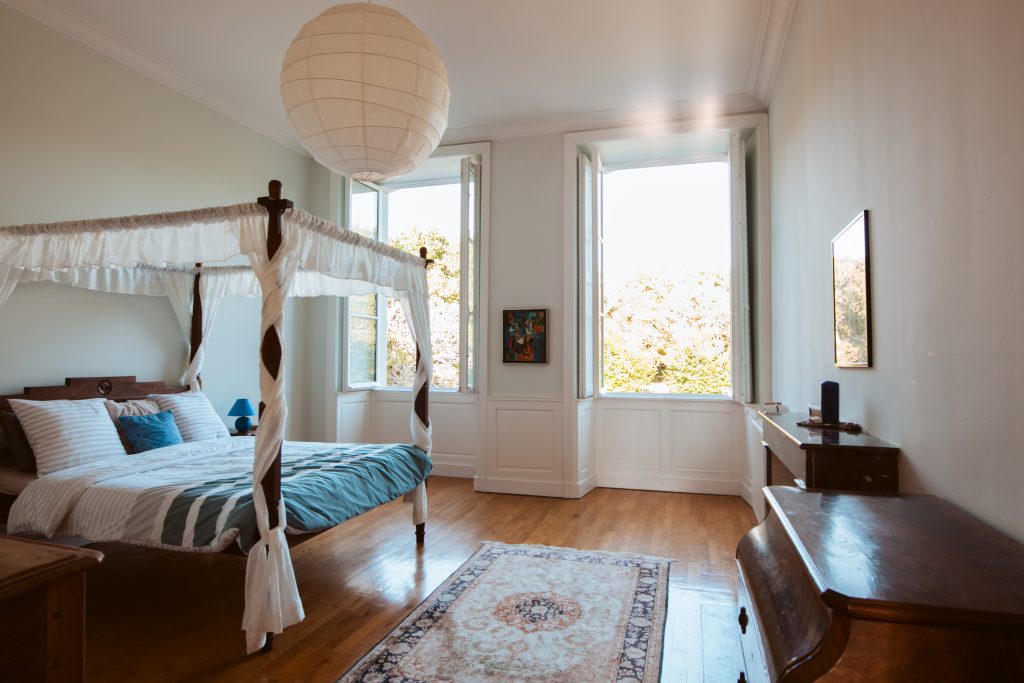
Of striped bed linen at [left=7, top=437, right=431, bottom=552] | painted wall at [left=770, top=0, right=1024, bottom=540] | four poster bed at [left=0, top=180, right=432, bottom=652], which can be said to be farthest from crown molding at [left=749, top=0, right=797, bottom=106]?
striped bed linen at [left=7, top=437, right=431, bottom=552]

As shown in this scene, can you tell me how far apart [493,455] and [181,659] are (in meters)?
3.38

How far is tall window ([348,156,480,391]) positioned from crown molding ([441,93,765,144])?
0.49 metres

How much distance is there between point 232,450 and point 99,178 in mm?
2138

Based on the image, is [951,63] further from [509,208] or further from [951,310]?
[509,208]

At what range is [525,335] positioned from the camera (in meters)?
5.54

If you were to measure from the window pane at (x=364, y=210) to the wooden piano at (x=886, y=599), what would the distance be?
5503mm

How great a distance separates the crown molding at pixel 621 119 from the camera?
5129mm

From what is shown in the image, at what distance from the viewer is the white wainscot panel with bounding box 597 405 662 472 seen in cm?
559

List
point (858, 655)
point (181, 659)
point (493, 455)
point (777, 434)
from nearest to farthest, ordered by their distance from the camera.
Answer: point (858, 655), point (181, 659), point (777, 434), point (493, 455)

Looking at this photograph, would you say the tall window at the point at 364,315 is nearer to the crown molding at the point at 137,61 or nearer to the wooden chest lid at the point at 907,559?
the crown molding at the point at 137,61

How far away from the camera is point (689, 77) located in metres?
4.75

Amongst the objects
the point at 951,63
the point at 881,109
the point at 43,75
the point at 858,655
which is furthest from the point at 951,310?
the point at 43,75

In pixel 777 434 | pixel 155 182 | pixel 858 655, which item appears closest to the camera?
pixel 858 655

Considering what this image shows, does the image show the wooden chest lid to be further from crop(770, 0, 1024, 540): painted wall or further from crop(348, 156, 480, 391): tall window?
crop(348, 156, 480, 391): tall window
